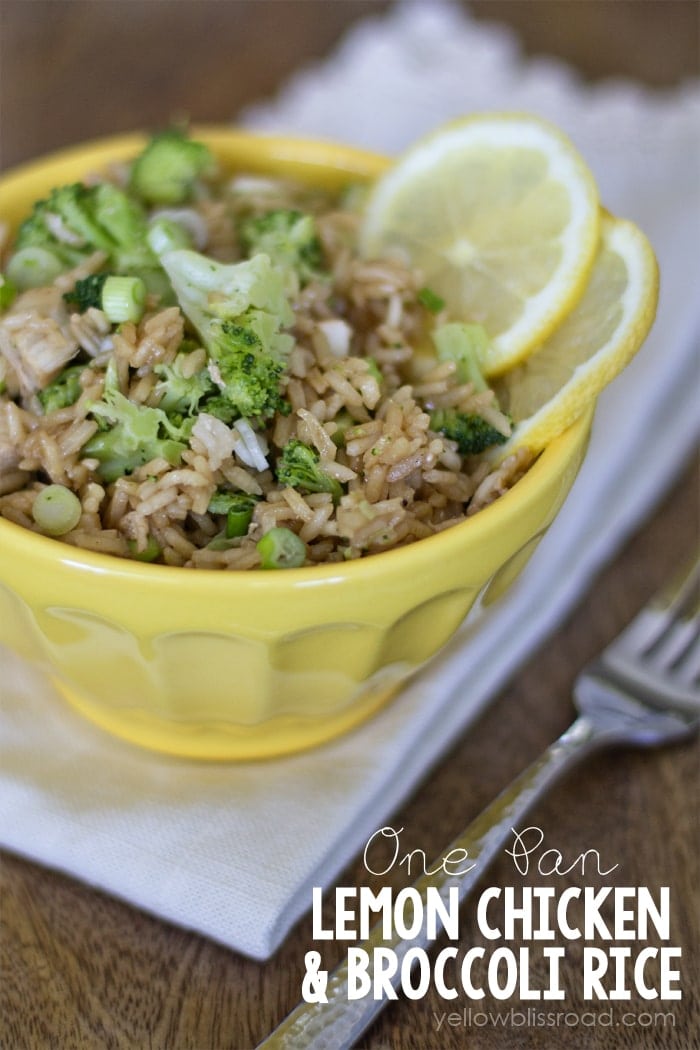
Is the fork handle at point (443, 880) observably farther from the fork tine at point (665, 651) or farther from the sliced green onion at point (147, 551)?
the sliced green onion at point (147, 551)

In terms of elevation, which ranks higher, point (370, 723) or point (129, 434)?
point (129, 434)

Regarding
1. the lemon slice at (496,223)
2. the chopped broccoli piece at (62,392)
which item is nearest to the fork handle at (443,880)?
the lemon slice at (496,223)

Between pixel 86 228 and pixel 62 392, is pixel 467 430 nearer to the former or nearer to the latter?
pixel 62 392

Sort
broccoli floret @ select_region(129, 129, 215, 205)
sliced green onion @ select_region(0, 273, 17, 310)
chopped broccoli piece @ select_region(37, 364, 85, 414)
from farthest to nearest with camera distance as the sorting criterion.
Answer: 1. broccoli floret @ select_region(129, 129, 215, 205)
2. sliced green onion @ select_region(0, 273, 17, 310)
3. chopped broccoli piece @ select_region(37, 364, 85, 414)

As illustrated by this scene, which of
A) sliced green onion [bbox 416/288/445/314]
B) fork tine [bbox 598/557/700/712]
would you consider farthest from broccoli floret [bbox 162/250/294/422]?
fork tine [bbox 598/557/700/712]

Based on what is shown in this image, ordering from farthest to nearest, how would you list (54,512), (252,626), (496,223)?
(496,223)
(54,512)
(252,626)

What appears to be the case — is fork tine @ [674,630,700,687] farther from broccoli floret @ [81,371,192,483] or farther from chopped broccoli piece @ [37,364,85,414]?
chopped broccoli piece @ [37,364,85,414]

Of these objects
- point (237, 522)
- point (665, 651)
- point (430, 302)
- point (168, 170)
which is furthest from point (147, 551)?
point (665, 651)
